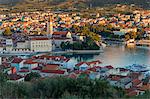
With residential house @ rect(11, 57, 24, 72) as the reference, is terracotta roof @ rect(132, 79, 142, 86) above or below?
above

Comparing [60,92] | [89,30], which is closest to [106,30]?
[89,30]

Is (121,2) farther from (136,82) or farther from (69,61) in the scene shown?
(136,82)

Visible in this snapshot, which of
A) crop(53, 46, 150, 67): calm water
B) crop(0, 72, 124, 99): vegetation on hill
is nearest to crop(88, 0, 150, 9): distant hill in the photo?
crop(53, 46, 150, 67): calm water

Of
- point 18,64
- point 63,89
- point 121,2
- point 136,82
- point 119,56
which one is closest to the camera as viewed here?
point 63,89

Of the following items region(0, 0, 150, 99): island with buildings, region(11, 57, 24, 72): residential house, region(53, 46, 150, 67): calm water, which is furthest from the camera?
region(53, 46, 150, 67): calm water

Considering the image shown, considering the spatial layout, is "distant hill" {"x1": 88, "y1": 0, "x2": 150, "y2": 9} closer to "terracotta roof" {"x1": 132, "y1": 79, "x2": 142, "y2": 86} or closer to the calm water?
the calm water

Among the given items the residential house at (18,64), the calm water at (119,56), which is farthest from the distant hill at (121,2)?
the residential house at (18,64)

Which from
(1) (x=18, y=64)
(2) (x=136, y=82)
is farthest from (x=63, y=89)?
(1) (x=18, y=64)

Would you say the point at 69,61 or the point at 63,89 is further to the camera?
the point at 69,61
